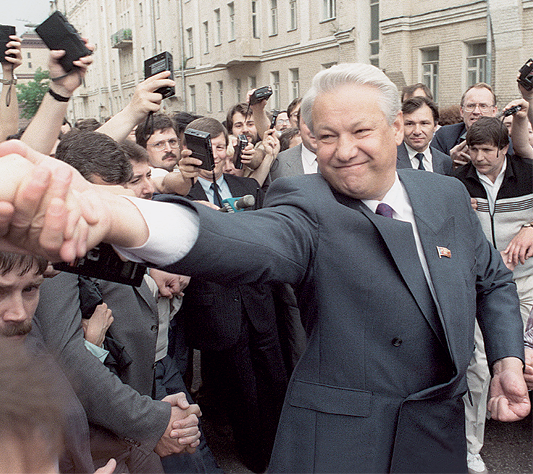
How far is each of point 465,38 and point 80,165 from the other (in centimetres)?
1563

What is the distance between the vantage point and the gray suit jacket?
446cm

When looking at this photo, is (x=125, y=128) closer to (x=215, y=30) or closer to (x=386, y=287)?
(x=386, y=287)

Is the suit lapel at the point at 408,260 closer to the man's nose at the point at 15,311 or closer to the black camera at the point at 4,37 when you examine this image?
the man's nose at the point at 15,311

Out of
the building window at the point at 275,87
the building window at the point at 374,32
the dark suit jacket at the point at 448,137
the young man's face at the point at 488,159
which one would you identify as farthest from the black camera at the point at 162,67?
the building window at the point at 275,87

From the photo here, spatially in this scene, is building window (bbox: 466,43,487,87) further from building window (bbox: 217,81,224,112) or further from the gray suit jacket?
building window (bbox: 217,81,224,112)

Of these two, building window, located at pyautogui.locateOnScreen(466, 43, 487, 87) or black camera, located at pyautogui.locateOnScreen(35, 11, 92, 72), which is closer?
black camera, located at pyautogui.locateOnScreen(35, 11, 92, 72)

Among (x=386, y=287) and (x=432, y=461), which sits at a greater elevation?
(x=386, y=287)

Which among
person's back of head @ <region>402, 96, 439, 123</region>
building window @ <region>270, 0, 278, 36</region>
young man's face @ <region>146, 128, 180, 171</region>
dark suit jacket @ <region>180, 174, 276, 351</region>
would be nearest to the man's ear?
dark suit jacket @ <region>180, 174, 276, 351</region>

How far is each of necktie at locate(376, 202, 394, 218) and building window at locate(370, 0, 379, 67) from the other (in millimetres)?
18550

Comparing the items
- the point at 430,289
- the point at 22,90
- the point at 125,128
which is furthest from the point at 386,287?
the point at 22,90

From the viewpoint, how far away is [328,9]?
71.4ft

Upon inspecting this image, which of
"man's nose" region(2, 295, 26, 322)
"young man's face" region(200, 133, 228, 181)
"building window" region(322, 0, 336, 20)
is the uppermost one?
"building window" region(322, 0, 336, 20)

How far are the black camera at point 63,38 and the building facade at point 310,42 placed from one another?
1347 centimetres

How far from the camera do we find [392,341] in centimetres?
179
